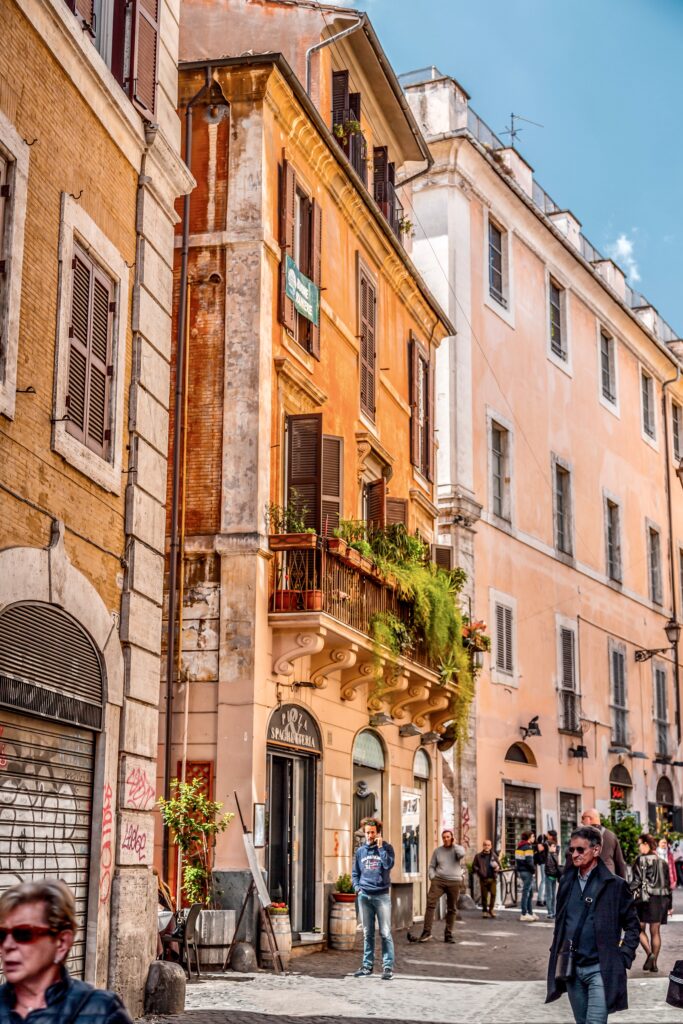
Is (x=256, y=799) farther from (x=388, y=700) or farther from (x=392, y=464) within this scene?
(x=392, y=464)

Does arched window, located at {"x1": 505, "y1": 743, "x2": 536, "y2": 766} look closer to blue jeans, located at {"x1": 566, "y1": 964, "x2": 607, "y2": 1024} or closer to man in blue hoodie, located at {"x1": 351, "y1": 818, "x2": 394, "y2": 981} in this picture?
man in blue hoodie, located at {"x1": 351, "y1": 818, "x2": 394, "y2": 981}

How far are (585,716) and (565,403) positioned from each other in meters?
7.38

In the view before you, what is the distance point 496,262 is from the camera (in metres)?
30.8

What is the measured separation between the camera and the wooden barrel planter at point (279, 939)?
14781 mm

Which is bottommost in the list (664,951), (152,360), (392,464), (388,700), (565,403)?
(664,951)

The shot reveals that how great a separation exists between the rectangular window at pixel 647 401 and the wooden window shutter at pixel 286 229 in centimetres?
2325

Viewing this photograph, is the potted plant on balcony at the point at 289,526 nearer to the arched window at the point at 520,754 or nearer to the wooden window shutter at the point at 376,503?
the wooden window shutter at the point at 376,503

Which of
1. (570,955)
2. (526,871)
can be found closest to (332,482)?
(526,871)

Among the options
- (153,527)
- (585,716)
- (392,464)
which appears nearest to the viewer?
(153,527)

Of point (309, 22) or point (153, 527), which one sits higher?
point (309, 22)

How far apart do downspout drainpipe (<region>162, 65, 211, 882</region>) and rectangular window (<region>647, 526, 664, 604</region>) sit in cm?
2406

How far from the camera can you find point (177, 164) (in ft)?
41.5

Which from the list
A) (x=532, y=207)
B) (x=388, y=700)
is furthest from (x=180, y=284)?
(x=532, y=207)

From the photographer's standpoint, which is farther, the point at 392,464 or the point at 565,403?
the point at 565,403
